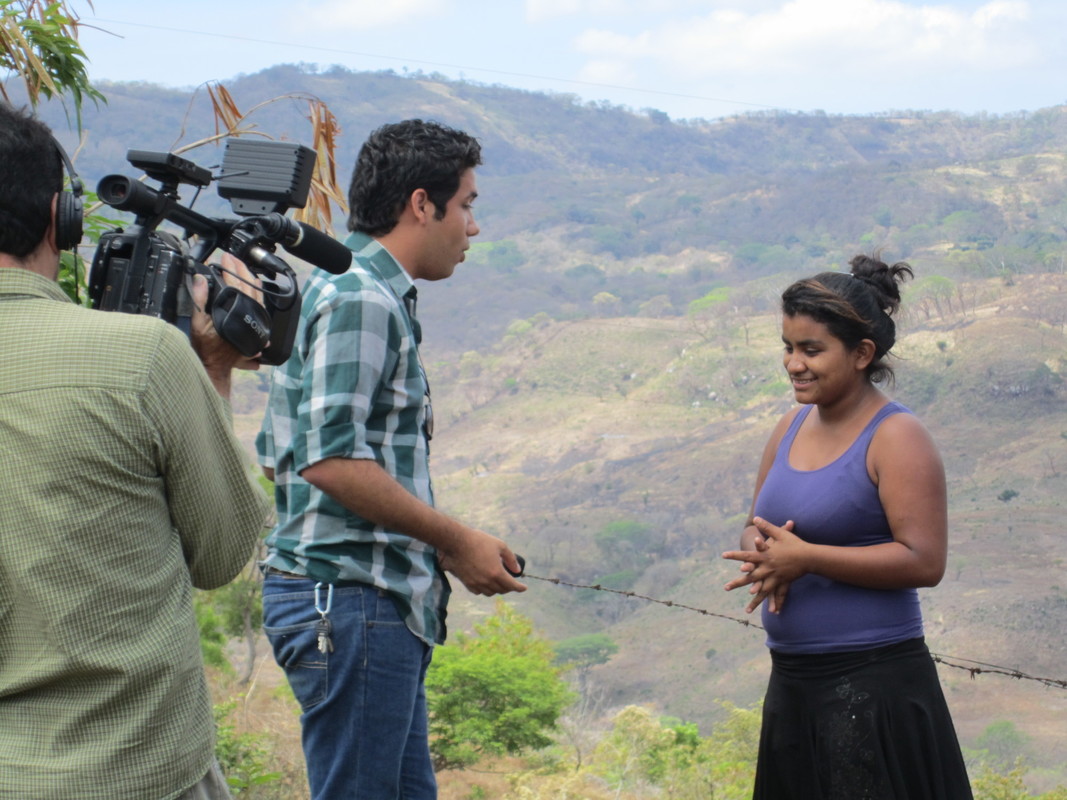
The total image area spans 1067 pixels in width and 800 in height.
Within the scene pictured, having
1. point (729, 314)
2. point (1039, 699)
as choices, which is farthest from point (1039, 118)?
point (1039, 699)

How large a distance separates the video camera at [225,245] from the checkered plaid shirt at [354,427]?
0.13m

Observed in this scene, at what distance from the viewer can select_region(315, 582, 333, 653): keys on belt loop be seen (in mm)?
1620

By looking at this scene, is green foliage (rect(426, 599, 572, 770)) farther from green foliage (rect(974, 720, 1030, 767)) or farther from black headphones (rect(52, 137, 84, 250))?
green foliage (rect(974, 720, 1030, 767))

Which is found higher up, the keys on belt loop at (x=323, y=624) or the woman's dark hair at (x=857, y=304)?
the woman's dark hair at (x=857, y=304)

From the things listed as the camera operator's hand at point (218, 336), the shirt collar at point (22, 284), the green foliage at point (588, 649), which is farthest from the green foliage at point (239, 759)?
the green foliage at point (588, 649)

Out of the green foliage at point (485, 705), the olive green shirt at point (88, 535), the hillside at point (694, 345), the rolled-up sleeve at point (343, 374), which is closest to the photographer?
the olive green shirt at point (88, 535)

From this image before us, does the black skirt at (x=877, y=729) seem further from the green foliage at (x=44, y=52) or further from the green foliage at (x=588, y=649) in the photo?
the green foliage at (x=588, y=649)

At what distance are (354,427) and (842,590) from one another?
0.87 m

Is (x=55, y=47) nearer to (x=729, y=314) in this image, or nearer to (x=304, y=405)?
(x=304, y=405)

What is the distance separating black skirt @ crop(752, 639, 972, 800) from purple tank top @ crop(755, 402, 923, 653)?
0.03 meters

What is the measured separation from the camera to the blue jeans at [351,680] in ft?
5.34

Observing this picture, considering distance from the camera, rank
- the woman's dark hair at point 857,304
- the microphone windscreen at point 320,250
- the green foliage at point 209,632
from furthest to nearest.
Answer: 1. the green foliage at point 209,632
2. the woman's dark hair at point 857,304
3. the microphone windscreen at point 320,250

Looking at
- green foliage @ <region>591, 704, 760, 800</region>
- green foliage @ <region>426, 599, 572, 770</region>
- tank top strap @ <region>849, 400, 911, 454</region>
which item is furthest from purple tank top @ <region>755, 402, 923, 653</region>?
green foliage @ <region>426, 599, 572, 770</region>

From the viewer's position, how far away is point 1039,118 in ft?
260
